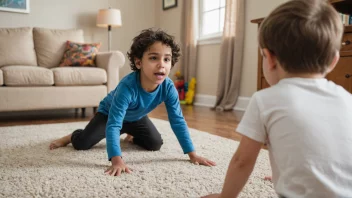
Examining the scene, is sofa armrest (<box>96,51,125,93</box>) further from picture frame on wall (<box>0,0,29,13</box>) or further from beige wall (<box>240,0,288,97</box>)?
picture frame on wall (<box>0,0,29,13</box>)

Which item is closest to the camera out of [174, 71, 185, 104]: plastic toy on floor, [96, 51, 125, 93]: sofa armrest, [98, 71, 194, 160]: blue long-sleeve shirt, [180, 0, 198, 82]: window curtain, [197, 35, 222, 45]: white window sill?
[98, 71, 194, 160]: blue long-sleeve shirt

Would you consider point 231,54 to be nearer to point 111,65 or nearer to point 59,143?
point 111,65

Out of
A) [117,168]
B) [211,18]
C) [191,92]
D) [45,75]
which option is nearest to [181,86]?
[191,92]

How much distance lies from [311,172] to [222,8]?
3713 mm

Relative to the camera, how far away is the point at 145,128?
69.7 inches

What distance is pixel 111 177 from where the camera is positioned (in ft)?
4.07

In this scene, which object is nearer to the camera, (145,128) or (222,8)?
(145,128)

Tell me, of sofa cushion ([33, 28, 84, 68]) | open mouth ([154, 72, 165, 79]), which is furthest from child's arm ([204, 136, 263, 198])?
sofa cushion ([33, 28, 84, 68])

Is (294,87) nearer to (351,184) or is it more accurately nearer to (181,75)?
(351,184)

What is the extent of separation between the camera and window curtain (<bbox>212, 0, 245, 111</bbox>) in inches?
144

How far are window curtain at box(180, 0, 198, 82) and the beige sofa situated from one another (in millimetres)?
1345

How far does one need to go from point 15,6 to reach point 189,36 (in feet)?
7.39

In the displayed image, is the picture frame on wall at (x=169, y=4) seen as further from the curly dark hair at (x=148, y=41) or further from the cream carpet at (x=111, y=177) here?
the curly dark hair at (x=148, y=41)

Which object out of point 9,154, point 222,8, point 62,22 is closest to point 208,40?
point 222,8
